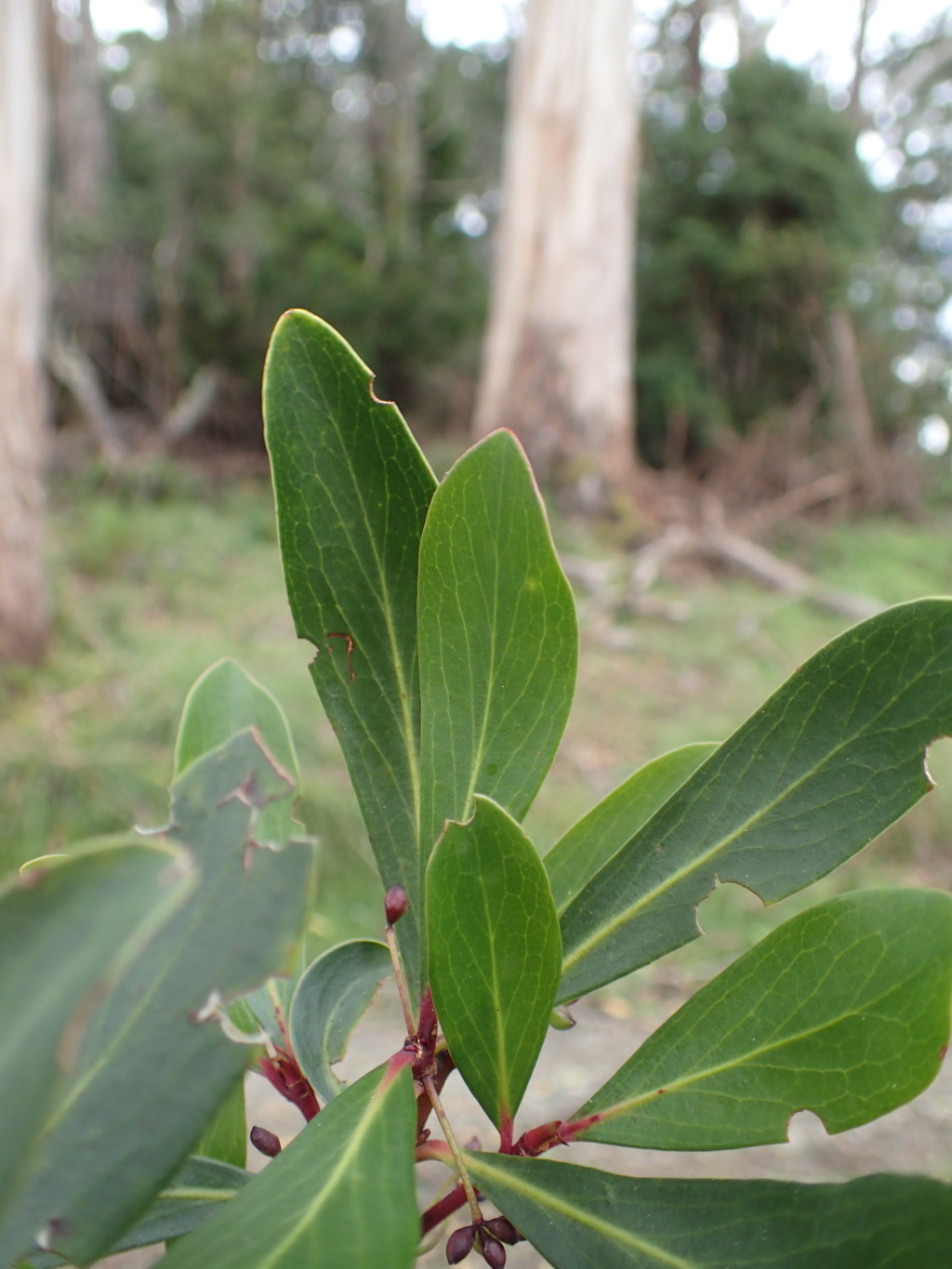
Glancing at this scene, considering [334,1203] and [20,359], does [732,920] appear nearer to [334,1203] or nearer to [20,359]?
[334,1203]

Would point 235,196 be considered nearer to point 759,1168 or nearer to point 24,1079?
point 759,1168

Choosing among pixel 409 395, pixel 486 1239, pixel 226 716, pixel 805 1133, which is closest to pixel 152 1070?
pixel 486 1239

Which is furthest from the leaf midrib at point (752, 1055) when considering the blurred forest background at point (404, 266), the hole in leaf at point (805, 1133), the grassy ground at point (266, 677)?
the blurred forest background at point (404, 266)

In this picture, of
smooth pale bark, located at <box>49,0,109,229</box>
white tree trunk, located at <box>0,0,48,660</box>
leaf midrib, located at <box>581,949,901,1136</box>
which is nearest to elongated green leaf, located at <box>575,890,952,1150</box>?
leaf midrib, located at <box>581,949,901,1136</box>

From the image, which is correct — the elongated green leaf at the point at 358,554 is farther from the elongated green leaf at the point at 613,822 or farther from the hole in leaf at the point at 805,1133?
the hole in leaf at the point at 805,1133

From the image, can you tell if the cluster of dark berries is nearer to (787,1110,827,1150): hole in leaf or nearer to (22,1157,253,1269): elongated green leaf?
(22,1157,253,1269): elongated green leaf

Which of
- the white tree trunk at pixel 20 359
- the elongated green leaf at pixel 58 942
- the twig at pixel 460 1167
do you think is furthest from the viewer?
the white tree trunk at pixel 20 359
